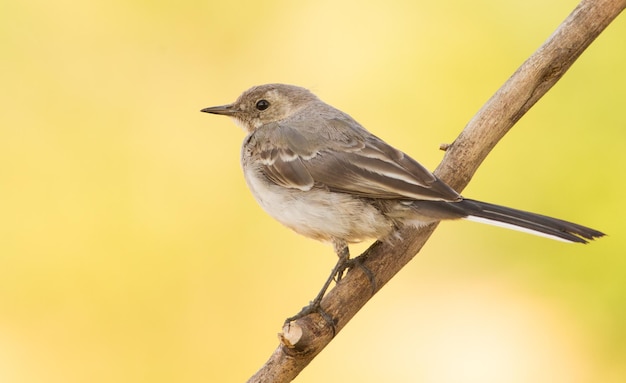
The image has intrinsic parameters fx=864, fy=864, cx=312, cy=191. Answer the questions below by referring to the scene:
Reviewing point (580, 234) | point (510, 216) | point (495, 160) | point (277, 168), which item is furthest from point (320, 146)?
point (495, 160)

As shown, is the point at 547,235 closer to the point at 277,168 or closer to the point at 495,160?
the point at 277,168

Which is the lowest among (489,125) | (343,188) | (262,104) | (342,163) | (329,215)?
(329,215)

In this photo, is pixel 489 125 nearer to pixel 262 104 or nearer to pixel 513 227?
pixel 513 227

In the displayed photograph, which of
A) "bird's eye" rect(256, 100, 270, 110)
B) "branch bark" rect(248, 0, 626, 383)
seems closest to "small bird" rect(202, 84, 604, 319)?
"branch bark" rect(248, 0, 626, 383)

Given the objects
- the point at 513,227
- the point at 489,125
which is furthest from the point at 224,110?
the point at 513,227

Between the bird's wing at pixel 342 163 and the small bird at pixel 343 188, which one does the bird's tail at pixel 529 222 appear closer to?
the small bird at pixel 343 188

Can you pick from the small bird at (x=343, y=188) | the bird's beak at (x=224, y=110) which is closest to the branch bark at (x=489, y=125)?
the small bird at (x=343, y=188)

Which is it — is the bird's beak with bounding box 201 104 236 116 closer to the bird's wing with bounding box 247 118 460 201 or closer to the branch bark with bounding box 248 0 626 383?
the bird's wing with bounding box 247 118 460 201
